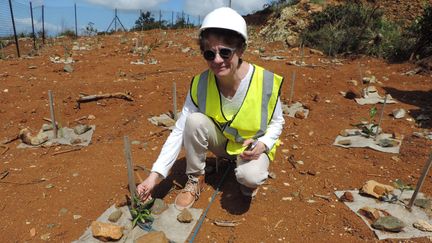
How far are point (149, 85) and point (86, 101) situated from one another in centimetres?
98

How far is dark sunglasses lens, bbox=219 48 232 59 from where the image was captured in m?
1.92

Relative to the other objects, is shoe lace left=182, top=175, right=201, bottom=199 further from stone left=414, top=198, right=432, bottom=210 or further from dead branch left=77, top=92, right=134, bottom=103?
dead branch left=77, top=92, right=134, bottom=103

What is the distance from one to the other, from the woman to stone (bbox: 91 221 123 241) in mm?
248

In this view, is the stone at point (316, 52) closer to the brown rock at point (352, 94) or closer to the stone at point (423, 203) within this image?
the brown rock at point (352, 94)

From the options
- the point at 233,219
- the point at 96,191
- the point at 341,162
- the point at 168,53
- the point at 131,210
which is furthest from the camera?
the point at 168,53

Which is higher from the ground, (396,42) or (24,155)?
(396,42)

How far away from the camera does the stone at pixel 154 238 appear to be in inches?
76.1

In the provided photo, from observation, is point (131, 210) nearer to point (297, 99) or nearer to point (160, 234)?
point (160, 234)

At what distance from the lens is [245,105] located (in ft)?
7.07

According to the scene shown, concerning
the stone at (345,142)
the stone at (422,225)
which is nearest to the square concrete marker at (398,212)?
the stone at (422,225)

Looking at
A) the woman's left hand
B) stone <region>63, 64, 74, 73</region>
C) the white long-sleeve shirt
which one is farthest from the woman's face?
stone <region>63, 64, 74, 73</region>

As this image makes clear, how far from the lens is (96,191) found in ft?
8.30

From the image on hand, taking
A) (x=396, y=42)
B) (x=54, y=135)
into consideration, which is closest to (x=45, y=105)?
(x=54, y=135)

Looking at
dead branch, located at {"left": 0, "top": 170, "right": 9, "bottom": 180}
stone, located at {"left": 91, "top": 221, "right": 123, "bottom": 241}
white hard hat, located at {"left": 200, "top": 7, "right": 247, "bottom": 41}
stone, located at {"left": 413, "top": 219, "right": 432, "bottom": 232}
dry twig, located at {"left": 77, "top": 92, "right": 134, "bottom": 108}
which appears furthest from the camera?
dry twig, located at {"left": 77, "top": 92, "right": 134, "bottom": 108}
